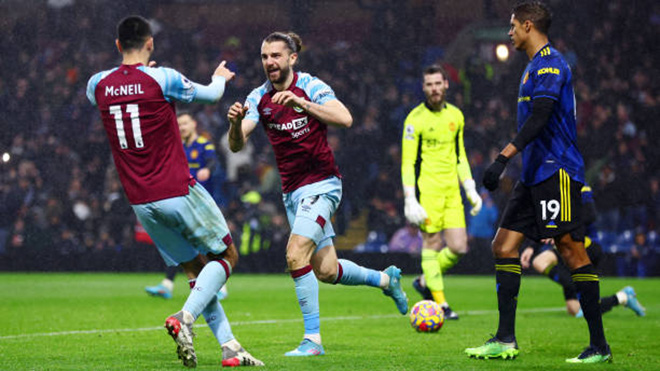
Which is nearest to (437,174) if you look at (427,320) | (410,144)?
(410,144)

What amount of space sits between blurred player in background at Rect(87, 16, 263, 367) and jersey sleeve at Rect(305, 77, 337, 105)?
3.33 ft

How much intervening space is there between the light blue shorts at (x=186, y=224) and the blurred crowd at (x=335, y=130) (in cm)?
1246

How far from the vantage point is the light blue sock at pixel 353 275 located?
23.5 feet

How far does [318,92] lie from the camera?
21.9 ft

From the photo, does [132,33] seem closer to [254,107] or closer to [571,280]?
[254,107]

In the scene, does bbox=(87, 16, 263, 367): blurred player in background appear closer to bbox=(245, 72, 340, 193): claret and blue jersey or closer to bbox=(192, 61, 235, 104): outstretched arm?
bbox=(192, 61, 235, 104): outstretched arm

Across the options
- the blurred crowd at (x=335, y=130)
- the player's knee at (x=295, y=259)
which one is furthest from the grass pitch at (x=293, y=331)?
the blurred crowd at (x=335, y=130)

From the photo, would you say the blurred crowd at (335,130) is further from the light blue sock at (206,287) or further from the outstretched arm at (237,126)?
the light blue sock at (206,287)

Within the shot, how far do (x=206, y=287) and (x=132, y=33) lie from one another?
1.60m

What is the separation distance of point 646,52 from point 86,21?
13211 millimetres

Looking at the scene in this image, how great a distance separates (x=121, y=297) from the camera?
41.1 feet

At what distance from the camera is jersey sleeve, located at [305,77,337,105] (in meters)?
6.62

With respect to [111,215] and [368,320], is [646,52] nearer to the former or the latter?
[111,215]

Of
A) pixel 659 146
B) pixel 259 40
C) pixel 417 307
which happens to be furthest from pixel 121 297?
pixel 659 146
